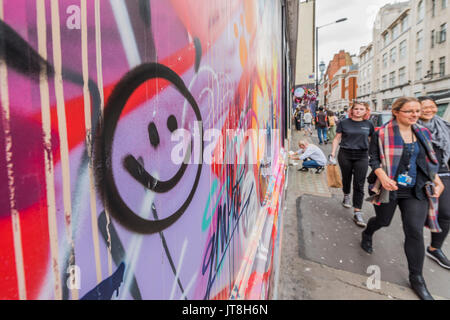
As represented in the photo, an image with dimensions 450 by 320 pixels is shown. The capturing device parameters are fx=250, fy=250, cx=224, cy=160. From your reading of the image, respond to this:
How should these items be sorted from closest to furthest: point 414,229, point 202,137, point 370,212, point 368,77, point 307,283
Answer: point 202,137, point 414,229, point 307,283, point 370,212, point 368,77

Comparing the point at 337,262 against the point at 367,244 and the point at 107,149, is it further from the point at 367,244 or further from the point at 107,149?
the point at 107,149

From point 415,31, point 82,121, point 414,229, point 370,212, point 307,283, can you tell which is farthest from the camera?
point 415,31

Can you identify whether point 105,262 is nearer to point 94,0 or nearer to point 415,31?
point 94,0

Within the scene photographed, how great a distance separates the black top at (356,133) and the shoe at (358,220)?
110 centimetres

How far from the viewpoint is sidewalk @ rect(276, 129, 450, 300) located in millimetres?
2682

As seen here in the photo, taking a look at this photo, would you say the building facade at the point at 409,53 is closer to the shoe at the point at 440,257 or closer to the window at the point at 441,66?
the window at the point at 441,66

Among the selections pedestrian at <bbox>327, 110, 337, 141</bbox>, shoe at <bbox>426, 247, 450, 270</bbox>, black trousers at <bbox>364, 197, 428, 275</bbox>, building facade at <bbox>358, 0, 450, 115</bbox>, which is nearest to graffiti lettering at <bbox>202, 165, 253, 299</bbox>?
black trousers at <bbox>364, 197, 428, 275</bbox>

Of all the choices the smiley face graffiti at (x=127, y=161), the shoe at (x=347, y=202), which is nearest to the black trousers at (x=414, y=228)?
the shoe at (x=347, y=202)

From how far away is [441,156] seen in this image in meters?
2.95

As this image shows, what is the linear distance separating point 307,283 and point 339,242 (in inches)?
44.4

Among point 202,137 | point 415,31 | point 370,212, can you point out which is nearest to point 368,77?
point 415,31

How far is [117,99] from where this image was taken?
57 centimetres

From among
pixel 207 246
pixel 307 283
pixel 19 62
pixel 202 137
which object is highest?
pixel 19 62

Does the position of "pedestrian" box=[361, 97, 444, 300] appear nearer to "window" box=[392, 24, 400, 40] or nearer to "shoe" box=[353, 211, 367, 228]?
"shoe" box=[353, 211, 367, 228]
